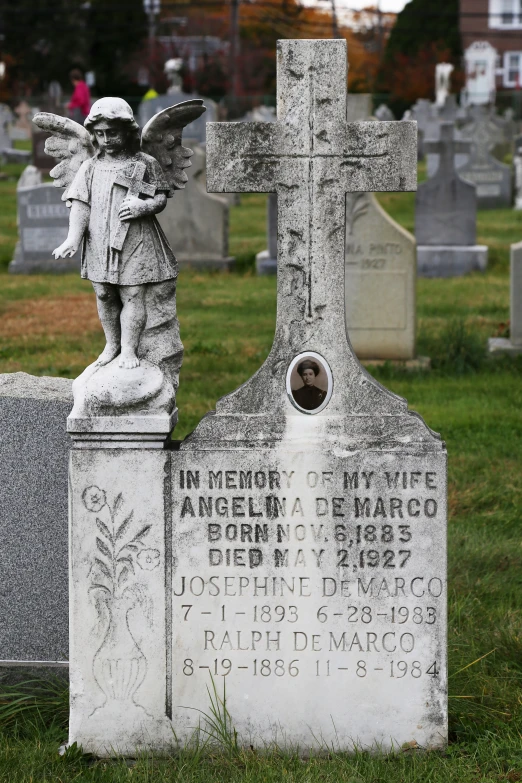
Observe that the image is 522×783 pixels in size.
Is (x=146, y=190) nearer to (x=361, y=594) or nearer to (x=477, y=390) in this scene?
(x=361, y=594)

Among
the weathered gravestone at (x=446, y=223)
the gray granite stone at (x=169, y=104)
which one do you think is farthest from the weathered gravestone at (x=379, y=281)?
the gray granite stone at (x=169, y=104)

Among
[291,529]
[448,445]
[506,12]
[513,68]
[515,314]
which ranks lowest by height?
[448,445]

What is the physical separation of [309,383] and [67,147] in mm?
1186

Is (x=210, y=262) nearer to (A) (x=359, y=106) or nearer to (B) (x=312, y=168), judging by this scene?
(A) (x=359, y=106)

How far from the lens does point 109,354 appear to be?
4.19m

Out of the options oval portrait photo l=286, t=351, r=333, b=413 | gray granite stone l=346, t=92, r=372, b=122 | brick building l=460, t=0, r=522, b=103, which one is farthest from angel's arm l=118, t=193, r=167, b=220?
brick building l=460, t=0, r=522, b=103

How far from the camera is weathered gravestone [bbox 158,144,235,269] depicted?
15555 millimetres

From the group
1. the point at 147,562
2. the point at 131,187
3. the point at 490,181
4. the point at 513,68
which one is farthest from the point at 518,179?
the point at 513,68

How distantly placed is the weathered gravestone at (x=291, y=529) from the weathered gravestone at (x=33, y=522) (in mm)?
611

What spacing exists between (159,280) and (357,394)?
0.77m

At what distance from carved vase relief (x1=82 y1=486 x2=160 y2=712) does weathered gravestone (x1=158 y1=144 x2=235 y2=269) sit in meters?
11.6

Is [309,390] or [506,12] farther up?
[506,12]

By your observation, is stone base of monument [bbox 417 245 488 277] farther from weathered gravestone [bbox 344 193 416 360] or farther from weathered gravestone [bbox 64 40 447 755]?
weathered gravestone [bbox 64 40 447 755]

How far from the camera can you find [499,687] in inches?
181
